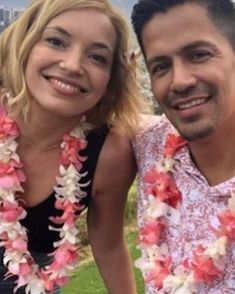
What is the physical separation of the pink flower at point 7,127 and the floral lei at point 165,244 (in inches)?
22.6

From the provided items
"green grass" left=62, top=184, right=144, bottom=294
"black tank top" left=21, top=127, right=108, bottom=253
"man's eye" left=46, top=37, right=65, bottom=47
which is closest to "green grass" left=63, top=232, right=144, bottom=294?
"green grass" left=62, top=184, right=144, bottom=294

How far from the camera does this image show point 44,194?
9.36ft

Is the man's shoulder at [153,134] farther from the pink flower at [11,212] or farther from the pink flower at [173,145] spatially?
the pink flower at [11,212]

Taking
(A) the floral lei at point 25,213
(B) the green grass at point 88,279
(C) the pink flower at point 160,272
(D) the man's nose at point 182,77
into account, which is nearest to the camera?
(D) the man's nose at point 182,77

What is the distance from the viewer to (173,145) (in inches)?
101

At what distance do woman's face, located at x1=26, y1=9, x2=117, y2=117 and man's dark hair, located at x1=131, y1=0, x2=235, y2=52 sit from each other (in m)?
0.27

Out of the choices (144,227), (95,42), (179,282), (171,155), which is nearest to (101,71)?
(95,42)

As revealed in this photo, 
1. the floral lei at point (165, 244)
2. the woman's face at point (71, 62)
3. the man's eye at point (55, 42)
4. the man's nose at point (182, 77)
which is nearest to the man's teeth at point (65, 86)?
the woman's face at point (71, 62)

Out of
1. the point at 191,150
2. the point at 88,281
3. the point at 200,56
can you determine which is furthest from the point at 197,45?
the point at 88,281

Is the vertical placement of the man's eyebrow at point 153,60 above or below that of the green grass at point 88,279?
above

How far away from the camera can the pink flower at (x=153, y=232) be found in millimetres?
2506

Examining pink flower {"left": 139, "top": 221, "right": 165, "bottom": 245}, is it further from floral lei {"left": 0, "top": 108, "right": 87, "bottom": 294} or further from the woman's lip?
the woman's lip

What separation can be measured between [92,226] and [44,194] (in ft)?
1.02

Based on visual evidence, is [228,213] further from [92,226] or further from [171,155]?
[92,226]
